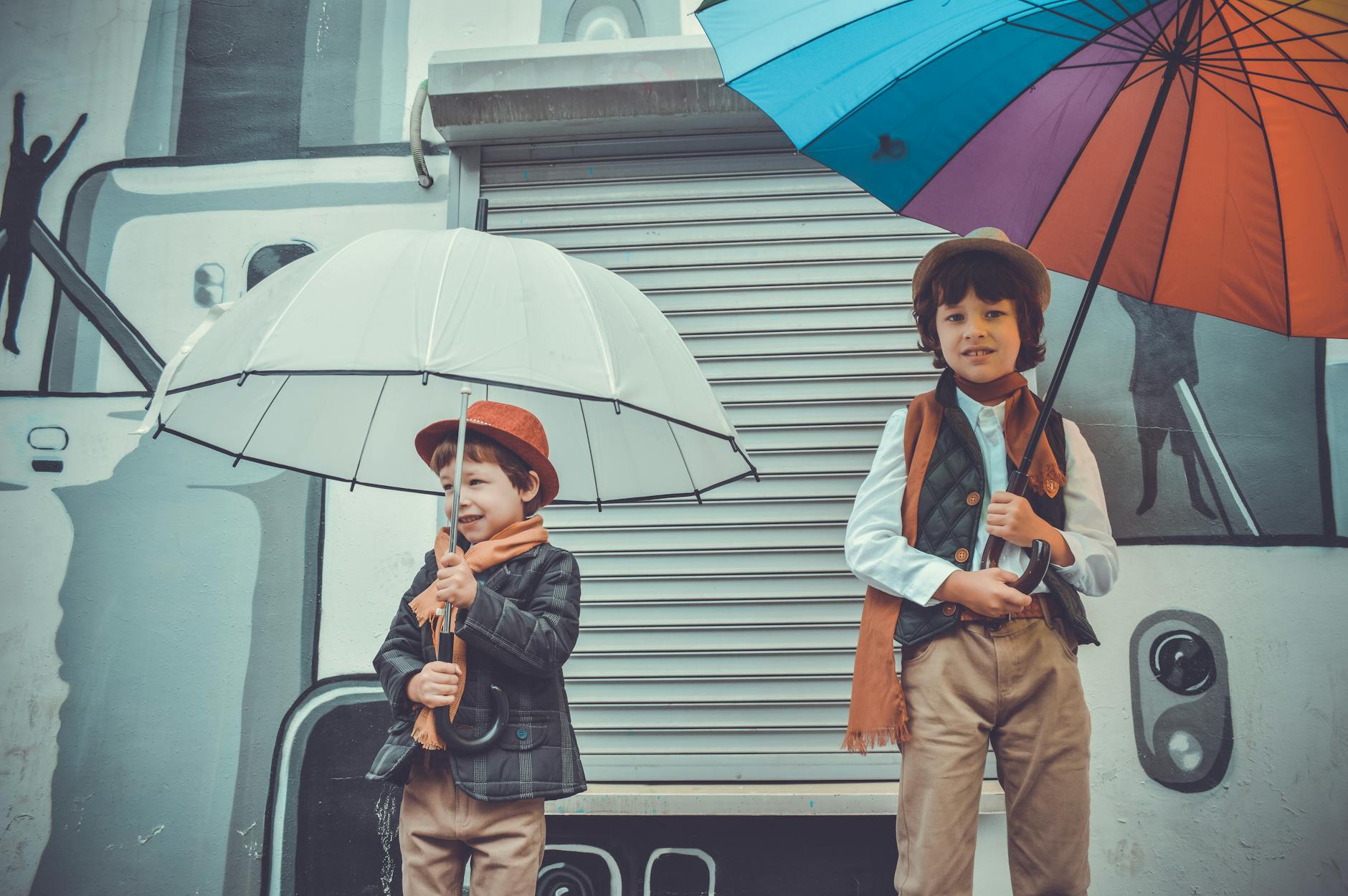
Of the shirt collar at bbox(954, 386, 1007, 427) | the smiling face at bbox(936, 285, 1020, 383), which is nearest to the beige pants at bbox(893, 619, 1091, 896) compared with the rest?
the shirt collar at bbox(954, 386, 1007, 427)

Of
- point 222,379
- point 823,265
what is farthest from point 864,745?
point 823,265

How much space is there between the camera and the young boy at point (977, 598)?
2.24m

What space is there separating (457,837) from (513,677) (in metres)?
0.39

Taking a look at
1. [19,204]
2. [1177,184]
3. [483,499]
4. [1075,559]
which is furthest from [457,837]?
[19,204]

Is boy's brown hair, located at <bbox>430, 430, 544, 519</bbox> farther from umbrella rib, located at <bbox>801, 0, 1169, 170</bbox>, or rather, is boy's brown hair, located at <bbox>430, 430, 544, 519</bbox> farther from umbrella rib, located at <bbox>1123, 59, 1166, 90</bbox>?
umbrella rib, located at <bbox>1123, 59, 1166, 90</bbox>

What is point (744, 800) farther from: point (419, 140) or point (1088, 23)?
point (419, 140)

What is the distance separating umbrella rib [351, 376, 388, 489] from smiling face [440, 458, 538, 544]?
396 millimetres

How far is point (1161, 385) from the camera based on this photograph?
3.60 m

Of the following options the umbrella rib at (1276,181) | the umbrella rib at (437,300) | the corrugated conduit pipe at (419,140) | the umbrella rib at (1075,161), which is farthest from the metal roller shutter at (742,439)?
the umbrella rib at (437,300)

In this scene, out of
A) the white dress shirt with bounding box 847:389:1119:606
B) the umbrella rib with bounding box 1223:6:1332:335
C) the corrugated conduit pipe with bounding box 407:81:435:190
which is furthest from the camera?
the corrugated conduit pipe with bounding box 407:81:435:190

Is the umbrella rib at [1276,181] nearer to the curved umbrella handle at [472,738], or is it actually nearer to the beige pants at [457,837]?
the curved umbrella handle at [472,738]

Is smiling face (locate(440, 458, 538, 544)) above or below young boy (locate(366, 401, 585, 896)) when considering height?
above

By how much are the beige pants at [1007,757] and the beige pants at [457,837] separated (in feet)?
2.96

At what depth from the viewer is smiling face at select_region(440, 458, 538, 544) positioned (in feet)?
7.90
